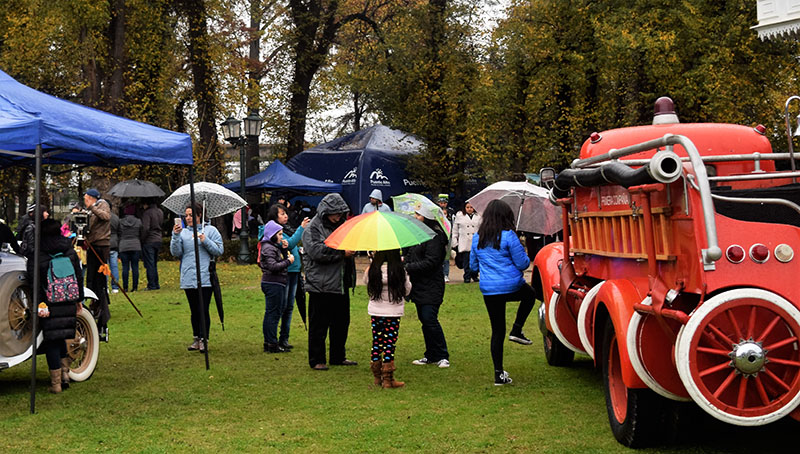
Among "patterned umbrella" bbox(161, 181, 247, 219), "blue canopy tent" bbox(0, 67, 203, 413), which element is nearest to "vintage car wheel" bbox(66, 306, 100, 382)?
"blue canopy tent" bbox(0, 67, 203, 413)

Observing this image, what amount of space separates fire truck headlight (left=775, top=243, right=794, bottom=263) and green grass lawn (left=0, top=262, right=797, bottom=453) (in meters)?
1.61

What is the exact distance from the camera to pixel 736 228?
5414mm

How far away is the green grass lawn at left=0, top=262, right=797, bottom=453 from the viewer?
6.79 meters

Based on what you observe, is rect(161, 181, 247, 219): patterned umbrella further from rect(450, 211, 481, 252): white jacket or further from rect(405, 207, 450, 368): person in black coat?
rect(450, 211, 481, 252): white jacket

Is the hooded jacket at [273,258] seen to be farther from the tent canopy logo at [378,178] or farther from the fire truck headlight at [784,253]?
the tent canopy logo at [378,178]

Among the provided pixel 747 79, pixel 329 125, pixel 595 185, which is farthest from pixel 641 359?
pixel 329 125

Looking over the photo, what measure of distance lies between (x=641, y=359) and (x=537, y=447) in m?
1.18

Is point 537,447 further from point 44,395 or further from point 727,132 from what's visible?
point 44,395

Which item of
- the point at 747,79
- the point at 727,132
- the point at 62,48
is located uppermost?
the point at 62,48

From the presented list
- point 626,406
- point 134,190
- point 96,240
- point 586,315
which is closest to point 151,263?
point 134,190

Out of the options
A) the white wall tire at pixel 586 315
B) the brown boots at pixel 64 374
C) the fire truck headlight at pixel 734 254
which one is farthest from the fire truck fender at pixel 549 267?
the brown boots at pixel 64 374

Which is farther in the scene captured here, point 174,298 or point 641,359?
point 174,298

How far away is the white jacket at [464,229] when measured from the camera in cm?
2033

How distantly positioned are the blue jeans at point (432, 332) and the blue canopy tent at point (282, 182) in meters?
18.6
